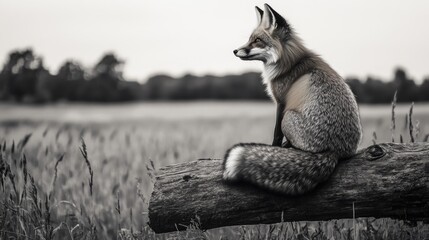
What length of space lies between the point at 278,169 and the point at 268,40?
204cm

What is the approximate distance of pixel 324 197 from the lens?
3510 millimetres

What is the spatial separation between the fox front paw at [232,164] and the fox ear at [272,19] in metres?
2.07

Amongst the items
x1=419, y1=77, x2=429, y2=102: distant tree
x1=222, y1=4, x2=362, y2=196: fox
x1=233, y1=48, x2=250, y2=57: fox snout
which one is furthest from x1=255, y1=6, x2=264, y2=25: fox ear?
x1=419, y1=77, x2=429, y2=102: distant tree

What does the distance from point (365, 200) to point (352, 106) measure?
1086 millimetres

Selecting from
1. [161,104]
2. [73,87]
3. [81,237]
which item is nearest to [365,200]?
[81,237]

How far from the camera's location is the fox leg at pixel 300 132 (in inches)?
158

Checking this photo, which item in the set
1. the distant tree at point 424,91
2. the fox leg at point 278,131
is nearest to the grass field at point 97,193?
the fox leg at point 278,131

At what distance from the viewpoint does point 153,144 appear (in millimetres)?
11383

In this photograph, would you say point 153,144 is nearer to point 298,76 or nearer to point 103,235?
point 103,235

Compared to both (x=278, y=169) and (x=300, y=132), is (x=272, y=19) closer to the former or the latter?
(x=300, y=132)

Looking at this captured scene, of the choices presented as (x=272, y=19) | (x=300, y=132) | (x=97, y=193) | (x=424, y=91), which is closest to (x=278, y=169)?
(x=300, y=132)

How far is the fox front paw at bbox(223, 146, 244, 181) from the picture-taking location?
352 centimetres

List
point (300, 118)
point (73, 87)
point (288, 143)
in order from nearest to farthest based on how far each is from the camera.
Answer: point (300, 118)
point (288, 143)
point (73, 87)

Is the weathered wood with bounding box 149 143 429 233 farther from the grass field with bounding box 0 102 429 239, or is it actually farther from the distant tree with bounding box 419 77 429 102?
the distant tree with bounding box 419 77 429 102
